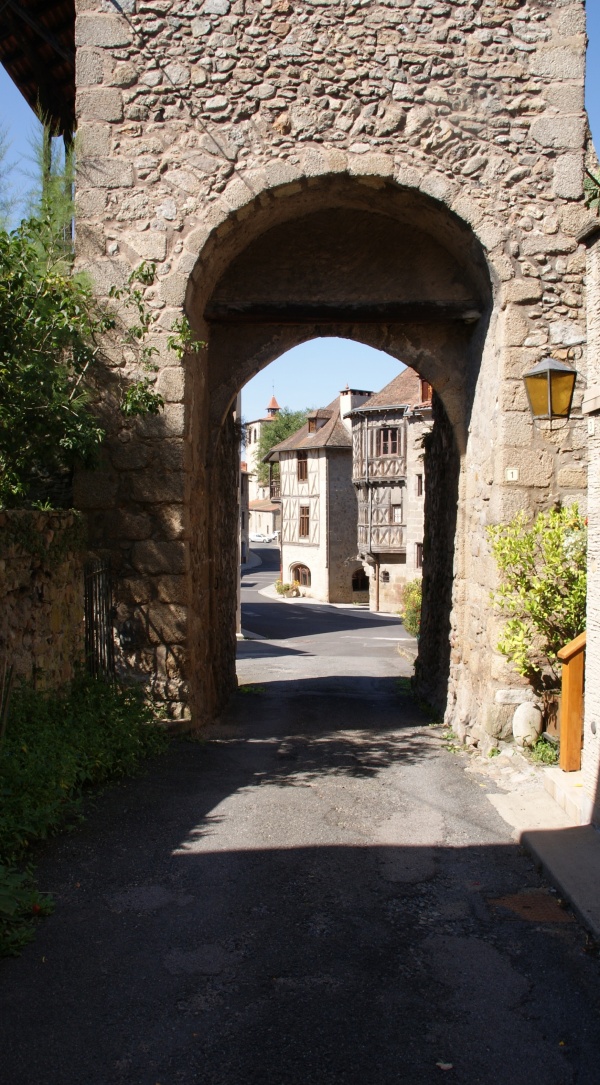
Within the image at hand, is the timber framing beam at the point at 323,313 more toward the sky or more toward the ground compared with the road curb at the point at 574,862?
more toward the sky

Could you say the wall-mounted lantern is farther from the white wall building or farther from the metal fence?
the white wall building

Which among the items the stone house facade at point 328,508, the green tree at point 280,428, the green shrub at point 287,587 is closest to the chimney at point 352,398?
the stone house facade at point 328,508

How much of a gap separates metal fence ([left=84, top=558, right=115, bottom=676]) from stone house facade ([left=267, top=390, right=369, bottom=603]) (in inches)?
1164

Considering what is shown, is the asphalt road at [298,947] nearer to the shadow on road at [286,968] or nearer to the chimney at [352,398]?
the shadow on road at [286,968]

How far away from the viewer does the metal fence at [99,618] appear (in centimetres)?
674

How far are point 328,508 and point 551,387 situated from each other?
30740 mm

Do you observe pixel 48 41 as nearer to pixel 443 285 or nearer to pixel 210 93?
pixel 210 93

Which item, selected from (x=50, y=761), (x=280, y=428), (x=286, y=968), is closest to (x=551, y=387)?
(x=50, y=761)

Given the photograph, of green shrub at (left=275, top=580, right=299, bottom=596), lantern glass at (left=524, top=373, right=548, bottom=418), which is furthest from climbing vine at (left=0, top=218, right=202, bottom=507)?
green shrub at (left=275, top=580, right=299, bottom=596)

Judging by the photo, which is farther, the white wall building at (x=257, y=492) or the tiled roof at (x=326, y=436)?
the white wall building at (x=257, y=492)

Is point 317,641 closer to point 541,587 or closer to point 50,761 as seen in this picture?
point 541,587

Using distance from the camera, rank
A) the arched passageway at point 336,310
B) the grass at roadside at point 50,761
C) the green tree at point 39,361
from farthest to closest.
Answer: the arched passageway at point 336,310 < the green tree at point 39,361 < the grass at roadside at point 50,761

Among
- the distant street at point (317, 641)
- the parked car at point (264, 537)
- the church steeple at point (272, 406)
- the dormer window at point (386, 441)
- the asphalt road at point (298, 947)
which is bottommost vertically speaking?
the distant street at point (317, 641)

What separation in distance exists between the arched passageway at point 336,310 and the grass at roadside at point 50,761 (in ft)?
3.54
